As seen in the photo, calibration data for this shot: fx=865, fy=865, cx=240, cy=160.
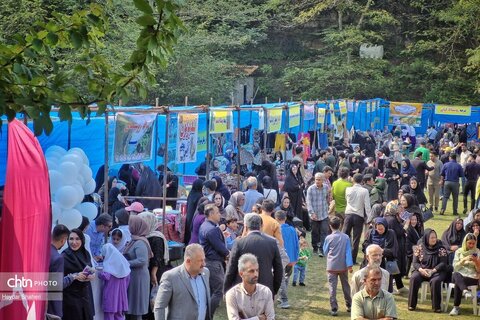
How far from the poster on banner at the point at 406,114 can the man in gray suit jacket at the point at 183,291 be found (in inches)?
1228

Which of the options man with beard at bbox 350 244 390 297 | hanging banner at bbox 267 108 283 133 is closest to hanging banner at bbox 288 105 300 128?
hanging banner at bbox 267 108 283 133

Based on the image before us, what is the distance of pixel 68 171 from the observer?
1052cm

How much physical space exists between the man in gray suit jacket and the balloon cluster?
3.27 meters

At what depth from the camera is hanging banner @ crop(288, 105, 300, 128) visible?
20.3 m

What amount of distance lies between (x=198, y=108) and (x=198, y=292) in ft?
25.3

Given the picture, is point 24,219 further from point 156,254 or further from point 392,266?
point 392,266

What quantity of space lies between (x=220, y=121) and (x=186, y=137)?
6.83 feet

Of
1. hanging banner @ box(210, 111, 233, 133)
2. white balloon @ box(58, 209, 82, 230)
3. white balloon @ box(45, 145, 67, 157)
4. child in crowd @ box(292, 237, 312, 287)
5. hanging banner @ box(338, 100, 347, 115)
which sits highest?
hanging banner @ box(338, 100, 347, 115)

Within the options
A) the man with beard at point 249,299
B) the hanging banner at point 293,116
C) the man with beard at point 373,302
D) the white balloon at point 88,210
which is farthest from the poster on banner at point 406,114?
the man with beard at point 249,299

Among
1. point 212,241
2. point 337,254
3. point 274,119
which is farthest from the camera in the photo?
point 274,119

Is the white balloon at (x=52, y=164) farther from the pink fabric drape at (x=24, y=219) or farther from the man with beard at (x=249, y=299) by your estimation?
the man with beard at (x=249, y=299)

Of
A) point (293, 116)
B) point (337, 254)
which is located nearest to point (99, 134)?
point (337, 254)

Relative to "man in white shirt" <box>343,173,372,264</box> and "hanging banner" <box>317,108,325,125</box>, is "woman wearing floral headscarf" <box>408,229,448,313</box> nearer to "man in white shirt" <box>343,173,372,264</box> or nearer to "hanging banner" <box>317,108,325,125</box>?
"man in white shirt" <box>343,173,372,264</box>

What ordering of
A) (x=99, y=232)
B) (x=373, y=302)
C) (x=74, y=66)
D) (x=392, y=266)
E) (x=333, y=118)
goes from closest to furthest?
(x=74, y=66)
(x=373, y=302)
(x=99, y=232)
(x=392, y=266)
(x=333, y=118)
